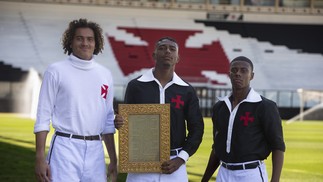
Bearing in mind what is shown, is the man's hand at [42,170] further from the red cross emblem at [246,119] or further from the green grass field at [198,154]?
the green grass field at [198,154]

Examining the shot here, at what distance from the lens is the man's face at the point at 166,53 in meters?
4.48

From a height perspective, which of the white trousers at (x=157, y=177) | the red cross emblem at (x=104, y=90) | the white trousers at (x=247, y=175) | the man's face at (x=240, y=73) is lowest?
the white trousers at (x=157, y=177)

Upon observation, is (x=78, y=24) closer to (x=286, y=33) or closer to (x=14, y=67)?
(x=14, y=67)

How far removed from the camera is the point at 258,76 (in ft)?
101

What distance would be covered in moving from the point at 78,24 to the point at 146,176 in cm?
122

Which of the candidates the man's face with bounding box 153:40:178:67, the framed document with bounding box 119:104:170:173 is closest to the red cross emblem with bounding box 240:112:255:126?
the framed document with bounding box 119:104:170:173

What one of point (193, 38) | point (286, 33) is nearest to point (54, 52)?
point (193, 38)

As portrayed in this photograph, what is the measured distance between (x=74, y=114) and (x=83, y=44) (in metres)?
0.51

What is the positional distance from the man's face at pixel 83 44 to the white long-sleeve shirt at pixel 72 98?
0.15 feet

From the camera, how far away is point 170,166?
177 inches

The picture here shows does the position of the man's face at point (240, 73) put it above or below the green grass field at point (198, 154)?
above

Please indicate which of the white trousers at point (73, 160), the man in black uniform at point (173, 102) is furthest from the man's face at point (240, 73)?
the white trousers at point (73, 160)

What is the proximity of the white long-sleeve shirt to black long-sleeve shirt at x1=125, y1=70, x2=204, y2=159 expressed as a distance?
0.29 metres

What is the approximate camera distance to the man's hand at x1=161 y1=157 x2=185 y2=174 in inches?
176
